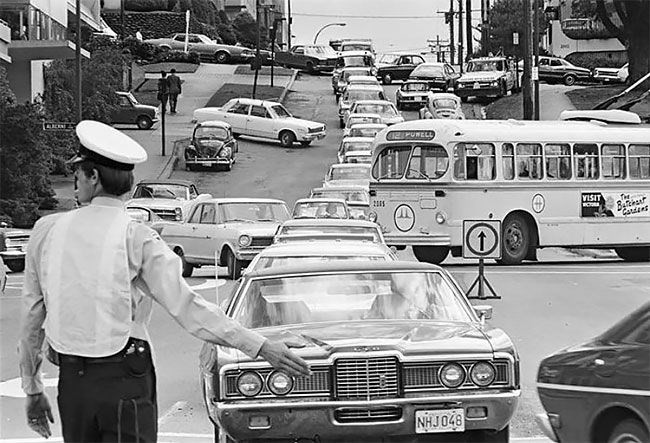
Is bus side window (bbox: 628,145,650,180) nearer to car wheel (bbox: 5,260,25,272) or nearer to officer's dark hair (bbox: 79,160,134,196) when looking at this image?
car wheel (bbox: 5,260,25,272)

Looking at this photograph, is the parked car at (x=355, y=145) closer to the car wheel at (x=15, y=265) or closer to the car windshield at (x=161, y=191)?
the car windshield at (x=161, y=191)

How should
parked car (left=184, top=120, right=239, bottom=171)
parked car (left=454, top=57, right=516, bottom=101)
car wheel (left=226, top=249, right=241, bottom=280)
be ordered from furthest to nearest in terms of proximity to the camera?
parked car (left=454, top=57, right=516, bottom=101) < parked car (left=184, top=120, right=239, bottom=171) < car wheel (left=226, top=249, right=241, bottom=280)

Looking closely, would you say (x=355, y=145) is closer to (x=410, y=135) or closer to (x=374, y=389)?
(x=410, y=135)

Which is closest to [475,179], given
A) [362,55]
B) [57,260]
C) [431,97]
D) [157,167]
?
[57,260]

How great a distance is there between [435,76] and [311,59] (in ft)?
48.6

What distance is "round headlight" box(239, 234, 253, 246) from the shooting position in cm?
2094

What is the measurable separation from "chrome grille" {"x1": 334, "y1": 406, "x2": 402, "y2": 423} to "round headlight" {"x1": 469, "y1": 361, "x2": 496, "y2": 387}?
1.68ft

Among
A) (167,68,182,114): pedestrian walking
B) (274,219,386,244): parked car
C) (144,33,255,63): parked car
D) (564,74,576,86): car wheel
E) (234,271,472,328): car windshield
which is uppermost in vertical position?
(144,33,255,63): parked car

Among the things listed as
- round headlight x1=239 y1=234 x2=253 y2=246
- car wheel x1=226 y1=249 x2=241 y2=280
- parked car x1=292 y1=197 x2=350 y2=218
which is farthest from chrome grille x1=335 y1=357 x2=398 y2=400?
parked car x1=292 y1=197 x2=350 y2=218

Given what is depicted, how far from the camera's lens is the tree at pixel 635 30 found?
161 feet

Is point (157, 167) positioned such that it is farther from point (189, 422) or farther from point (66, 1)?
point (189, 422)

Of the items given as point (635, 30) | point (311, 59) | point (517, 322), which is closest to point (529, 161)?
point (517, 322)

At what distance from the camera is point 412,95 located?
5706 centimetres

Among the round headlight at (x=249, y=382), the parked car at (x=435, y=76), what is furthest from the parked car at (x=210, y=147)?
the round headlight at (x=249, y=382)
